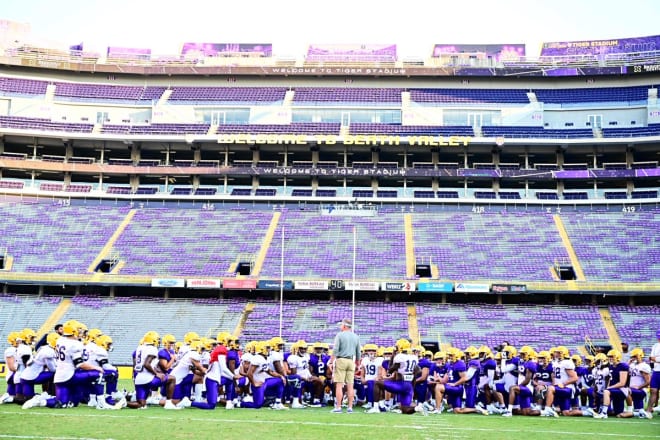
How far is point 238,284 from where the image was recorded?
3762cm

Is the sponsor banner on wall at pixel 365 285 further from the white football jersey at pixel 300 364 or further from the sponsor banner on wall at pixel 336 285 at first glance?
the white football jersey at pixel 300 364

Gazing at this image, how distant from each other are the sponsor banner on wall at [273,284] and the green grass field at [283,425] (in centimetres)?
2120

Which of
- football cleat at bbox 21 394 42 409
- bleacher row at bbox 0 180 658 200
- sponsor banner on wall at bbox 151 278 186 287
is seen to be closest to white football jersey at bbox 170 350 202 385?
football cleat at bbox 21 394 42 409

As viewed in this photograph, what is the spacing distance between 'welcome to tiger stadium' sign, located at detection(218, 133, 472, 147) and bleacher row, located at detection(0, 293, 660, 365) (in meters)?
13.0

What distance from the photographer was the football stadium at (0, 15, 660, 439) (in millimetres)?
35000

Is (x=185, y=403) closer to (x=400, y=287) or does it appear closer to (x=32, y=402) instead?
(x=32, y=402)

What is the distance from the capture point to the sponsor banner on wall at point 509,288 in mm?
Result: 36875

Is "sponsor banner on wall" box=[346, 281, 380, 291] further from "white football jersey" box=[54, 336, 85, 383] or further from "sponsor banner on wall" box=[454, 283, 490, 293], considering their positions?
"white football jersey" box=[54, 336, 85, 383]

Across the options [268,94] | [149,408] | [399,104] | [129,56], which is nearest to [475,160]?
[399,104]

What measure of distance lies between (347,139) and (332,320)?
1538 cm

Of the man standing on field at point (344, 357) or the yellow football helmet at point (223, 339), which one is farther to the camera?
the yellow football helmet at point (223, 339)

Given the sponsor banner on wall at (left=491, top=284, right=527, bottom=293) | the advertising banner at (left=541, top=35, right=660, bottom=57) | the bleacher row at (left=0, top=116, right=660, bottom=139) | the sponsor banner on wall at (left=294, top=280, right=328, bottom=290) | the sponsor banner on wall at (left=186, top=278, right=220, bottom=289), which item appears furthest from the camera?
the advertising banner at (left=541, top=35, right=660, bottom=57)

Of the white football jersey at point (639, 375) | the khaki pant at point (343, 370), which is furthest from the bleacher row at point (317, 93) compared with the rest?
the khaki pant at point (343, 370)

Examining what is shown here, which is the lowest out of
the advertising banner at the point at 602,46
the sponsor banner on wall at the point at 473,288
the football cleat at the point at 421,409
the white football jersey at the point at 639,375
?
the football cleat at the point at 421,409
